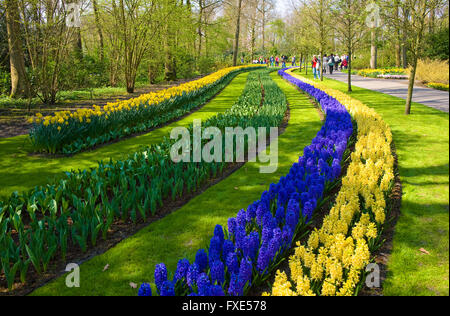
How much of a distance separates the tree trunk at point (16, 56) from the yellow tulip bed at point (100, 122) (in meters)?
3.60

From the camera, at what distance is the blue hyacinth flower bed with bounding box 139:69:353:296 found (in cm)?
217

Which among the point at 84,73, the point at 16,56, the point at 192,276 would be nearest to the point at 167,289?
the point at 192,276

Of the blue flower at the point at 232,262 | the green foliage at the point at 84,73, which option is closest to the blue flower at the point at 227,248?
the blue flower at the point at 232,262

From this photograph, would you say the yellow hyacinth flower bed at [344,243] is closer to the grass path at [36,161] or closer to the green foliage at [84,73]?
the grass path at [36,161]

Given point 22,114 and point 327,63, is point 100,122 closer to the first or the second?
point 22,114

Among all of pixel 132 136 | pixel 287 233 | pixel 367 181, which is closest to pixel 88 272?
pixel 287 233

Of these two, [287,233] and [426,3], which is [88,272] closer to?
[287,233]

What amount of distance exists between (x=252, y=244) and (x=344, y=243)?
71cm

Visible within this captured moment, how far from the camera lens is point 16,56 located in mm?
11023

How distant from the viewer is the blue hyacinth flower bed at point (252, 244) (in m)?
2.17

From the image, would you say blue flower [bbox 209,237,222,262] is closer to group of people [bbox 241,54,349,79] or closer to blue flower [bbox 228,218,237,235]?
blue flower [bbox 228,218,237,235]

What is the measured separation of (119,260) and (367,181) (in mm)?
2807

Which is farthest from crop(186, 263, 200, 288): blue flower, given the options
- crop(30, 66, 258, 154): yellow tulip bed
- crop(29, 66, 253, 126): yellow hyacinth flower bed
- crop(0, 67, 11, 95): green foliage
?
crop(0, 67, 11, 95): green foliage

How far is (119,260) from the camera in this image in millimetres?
3145
